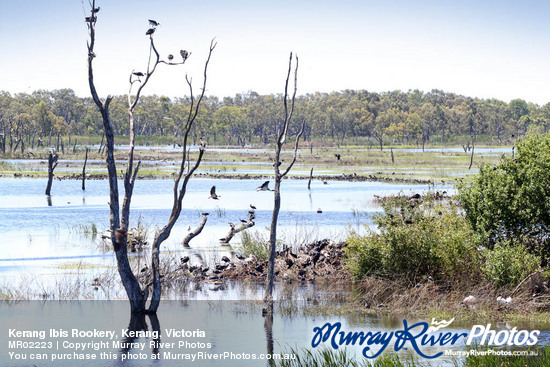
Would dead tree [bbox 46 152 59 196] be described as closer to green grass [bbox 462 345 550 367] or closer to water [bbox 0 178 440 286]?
water [bbox 0 178 440 286]

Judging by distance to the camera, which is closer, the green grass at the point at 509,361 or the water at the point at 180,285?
the green grass at the point at 509,361

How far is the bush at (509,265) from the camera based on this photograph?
16.1 metres

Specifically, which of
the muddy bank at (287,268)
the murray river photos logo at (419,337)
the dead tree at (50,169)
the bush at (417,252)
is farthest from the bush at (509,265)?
the dead tree at (50,169)

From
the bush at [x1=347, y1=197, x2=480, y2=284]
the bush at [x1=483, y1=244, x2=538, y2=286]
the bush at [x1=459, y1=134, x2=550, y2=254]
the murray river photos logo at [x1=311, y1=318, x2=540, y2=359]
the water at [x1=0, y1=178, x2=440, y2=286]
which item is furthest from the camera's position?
the water at [x1=0, y1=178, x2=440, y2=286]

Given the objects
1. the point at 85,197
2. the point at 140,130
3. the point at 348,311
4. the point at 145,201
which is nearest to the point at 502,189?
the point at 348,311

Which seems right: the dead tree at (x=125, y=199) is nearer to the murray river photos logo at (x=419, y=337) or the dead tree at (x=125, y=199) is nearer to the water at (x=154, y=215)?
the murray river photos logo at (x=419, y=337)

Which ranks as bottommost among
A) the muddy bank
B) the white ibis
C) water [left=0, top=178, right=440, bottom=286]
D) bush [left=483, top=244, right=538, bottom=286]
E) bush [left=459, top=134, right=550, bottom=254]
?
water [left=0, top=178, right=440, bottom=286]

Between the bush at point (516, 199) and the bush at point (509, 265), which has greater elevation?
the bush at point (516, 199)

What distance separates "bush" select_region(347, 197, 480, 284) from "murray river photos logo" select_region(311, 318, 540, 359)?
2743mm

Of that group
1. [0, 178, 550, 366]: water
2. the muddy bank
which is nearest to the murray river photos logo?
[0, 178, 550, 366]: water

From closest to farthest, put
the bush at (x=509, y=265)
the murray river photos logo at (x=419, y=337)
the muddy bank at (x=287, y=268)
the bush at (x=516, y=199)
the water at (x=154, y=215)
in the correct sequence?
the murray river photos logo at (x=419, y=337) < the bush at (x=509, y=265) < the bush at (x=516, y=199) < the muddy bank at (x=287, y=268) < the water at (x=154, y=215)

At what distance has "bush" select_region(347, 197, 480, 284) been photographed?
57.1ft

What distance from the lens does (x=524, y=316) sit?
15039 mm

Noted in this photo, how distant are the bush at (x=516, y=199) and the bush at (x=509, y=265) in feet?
2.32
